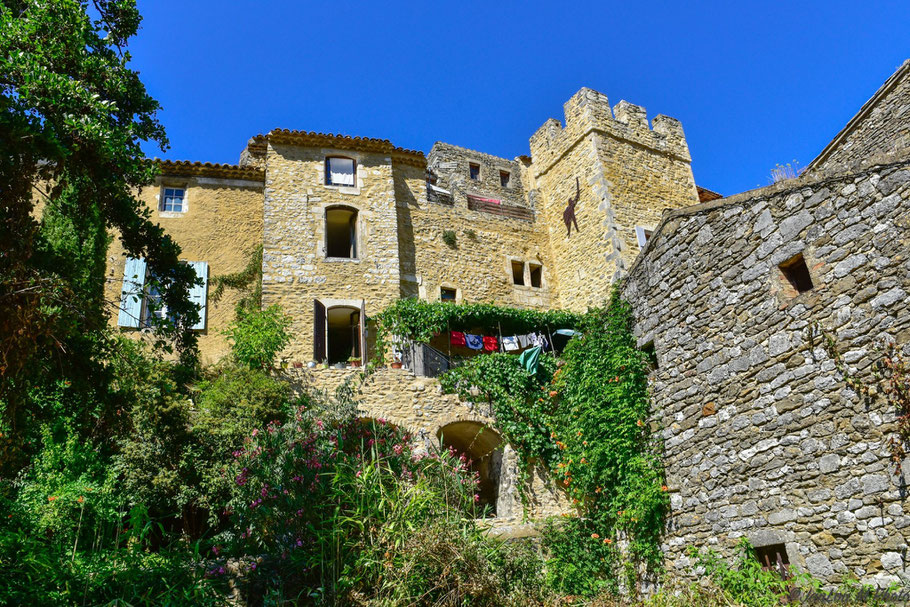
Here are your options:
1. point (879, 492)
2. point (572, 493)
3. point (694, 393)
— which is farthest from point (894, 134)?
point (572, 493)

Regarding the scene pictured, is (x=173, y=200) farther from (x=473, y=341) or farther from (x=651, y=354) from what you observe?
(x=651, y=354)

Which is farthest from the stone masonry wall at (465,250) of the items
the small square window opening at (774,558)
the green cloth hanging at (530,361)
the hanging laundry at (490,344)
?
the small square window opening at (774,558)

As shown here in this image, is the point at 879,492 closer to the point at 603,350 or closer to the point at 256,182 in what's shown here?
the point at 603,350

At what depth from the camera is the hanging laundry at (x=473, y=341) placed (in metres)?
16.0

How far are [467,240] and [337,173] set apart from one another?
4025 millimetres

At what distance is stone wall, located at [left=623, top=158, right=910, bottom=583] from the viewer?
6180 mm

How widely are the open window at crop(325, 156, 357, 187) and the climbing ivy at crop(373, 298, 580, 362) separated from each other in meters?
3.97

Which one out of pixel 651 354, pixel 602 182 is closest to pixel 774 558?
pixel 651 354

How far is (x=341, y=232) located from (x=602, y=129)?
791 centimetres

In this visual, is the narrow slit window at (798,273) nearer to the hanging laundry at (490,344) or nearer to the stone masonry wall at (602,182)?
the hanging laundry at (490,344)

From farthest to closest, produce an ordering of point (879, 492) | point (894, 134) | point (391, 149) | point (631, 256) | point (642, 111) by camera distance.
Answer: point (642, 111) < point (391, 149) < point (631, 256) < point (894, 134) < point (879, 492)

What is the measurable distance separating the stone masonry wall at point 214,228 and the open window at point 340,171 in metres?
1.86

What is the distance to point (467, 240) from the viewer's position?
19328 mm

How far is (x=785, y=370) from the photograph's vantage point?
7.04 meters
